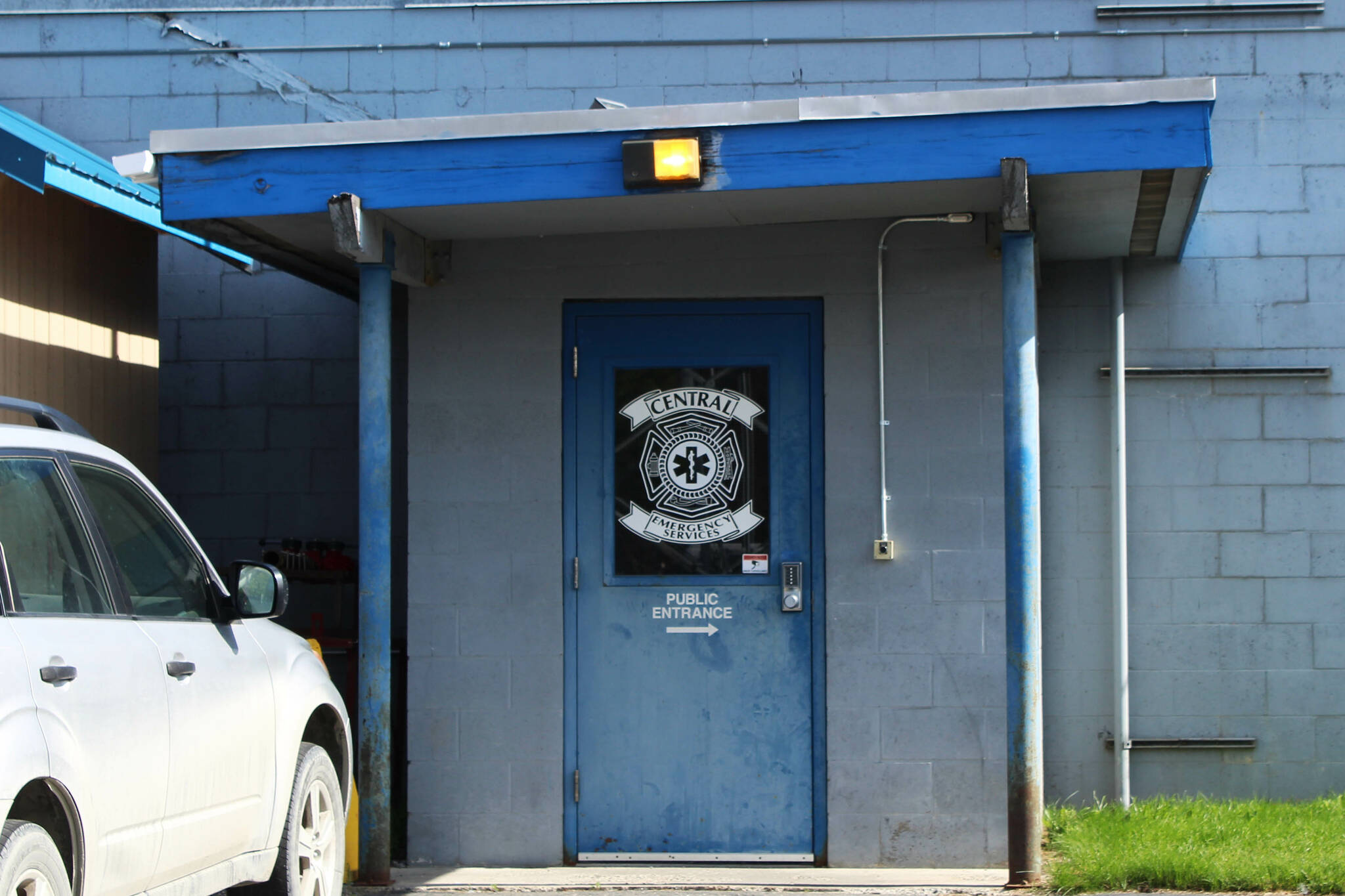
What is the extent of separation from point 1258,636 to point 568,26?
522 cm

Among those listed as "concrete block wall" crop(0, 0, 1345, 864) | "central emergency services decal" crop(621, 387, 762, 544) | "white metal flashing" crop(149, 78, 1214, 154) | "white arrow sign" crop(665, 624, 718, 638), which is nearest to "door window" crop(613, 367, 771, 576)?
"central emergency services decal" crop(621, 387, 762, 544)

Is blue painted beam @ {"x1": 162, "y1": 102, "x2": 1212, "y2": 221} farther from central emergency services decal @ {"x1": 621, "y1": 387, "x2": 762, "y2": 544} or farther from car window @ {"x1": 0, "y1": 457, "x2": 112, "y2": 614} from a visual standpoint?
car window @ {"x1": 0, "y1": 457, "x2": 112, "y2": 614}

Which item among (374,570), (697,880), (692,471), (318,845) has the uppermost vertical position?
(692,471)

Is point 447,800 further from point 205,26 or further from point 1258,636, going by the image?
point 205,26

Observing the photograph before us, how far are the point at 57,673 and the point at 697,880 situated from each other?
361cm

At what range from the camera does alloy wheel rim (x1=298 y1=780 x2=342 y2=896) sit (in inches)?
207

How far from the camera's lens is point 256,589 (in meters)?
4.87

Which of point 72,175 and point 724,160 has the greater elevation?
point 72,175

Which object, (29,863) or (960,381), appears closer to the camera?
(29,863)

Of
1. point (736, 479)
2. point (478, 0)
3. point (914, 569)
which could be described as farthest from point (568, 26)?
point (914, 569)

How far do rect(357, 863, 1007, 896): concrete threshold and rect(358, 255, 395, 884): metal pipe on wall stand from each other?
0.28m

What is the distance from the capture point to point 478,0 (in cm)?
866

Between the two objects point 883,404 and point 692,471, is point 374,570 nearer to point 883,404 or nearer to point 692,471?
point 692,471

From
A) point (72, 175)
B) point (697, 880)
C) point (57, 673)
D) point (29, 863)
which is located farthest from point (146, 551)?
point (697, 880)
